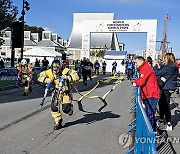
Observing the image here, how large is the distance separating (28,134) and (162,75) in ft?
11.1

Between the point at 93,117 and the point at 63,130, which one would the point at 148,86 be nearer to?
the point at 63,130

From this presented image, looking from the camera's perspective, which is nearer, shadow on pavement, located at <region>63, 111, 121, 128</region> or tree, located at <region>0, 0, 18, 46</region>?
shadow on pavement, located at <region>63, 111, 121, 128</region>

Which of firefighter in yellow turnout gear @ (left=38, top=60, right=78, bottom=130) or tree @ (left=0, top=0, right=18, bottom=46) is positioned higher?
tree @ (left=0, top=0, right=18, bottom=46)

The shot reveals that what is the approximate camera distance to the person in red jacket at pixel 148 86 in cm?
678

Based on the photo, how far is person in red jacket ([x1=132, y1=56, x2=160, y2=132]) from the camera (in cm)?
678

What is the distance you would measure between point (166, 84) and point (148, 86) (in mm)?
1113

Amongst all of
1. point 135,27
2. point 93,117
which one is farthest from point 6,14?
point 93,117

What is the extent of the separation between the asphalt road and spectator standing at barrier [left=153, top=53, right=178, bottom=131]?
3.14 ft

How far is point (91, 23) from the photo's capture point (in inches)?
1622

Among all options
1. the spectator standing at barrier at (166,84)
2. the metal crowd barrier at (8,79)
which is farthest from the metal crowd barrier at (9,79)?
the spectator standing at barrier at (166,84)

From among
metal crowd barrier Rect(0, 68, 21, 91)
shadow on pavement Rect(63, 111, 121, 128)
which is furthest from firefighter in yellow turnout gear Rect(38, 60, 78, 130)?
metal crowd barrier Rect(0, 68, 21, 91)

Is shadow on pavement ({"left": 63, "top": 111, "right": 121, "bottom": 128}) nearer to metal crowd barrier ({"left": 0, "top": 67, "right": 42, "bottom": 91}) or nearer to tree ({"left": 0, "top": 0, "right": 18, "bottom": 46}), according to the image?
metal crowd barrier ({"left": 0, "top": 67, "right": 42, "bottom": 91})

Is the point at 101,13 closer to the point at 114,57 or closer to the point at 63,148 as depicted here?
the point at 114,57

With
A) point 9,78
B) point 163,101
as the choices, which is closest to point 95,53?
point 9,78
